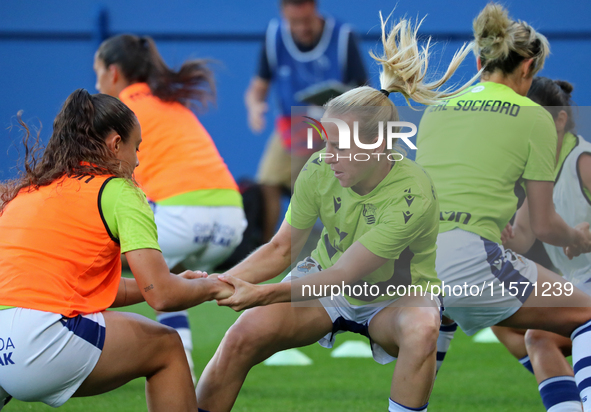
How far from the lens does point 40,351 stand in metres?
1.88

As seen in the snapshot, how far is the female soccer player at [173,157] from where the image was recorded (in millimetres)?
3531

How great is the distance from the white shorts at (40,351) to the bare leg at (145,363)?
0.07 metres

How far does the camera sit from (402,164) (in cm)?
235

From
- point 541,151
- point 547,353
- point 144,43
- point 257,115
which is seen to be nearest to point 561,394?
point 547,353

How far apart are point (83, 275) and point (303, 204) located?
825 millimetres

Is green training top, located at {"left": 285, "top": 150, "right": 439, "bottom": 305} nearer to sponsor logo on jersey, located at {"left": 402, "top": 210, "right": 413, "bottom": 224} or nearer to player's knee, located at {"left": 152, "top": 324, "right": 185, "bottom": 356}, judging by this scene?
sponsor logo on jersey, located at {"left": 402, "top": 210, "right": 413, "bottom": 224}

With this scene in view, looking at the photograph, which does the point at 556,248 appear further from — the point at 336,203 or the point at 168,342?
the point at 168,342

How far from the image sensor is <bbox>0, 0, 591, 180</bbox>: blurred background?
335 inches

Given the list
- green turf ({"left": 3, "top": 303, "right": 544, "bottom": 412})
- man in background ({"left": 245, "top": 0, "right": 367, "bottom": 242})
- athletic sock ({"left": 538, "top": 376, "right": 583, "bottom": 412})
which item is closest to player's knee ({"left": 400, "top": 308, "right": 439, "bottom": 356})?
athletic sock ({"left": 538, "top": 376, "right": 583, "bottom": 412})

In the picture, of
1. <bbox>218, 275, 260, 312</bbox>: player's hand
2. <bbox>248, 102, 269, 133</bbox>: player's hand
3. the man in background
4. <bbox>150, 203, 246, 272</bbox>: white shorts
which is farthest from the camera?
the man in background

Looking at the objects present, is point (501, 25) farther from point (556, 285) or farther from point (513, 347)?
point (513, 347)

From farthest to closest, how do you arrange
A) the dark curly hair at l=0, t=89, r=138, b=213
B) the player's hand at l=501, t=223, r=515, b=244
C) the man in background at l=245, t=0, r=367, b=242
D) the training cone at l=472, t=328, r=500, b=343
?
the man in background at l=245, t=0, r=367, b=242
the training cone at l=472, t=328, r=500, b=343
the player's hand at l=501, t=223, r=515, b=244
the dark curly hair at l=0, t=89, r=138, b=213

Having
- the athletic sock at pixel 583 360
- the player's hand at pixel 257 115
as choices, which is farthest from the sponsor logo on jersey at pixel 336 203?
the player's hand at pixel 257 115

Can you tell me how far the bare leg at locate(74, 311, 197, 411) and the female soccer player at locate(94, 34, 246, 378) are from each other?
134 cm
